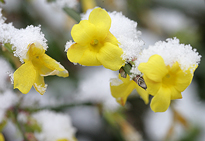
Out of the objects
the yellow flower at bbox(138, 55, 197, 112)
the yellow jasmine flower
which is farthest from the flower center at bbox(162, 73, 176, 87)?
the yellow jasmine flower

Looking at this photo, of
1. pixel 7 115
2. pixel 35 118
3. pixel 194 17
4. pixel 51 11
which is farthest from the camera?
pixel 194 17

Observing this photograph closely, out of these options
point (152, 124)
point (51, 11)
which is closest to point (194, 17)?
point (152, 124)

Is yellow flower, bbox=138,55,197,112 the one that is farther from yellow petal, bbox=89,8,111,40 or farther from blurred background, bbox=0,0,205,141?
blurred background, bbox=0,0,205,141

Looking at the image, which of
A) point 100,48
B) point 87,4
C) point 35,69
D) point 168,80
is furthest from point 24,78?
point 87,4

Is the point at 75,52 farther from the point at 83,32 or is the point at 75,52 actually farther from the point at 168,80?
the point at 168,80

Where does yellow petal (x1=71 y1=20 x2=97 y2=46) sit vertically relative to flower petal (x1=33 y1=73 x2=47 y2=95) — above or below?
above

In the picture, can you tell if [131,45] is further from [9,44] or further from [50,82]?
[50,82]

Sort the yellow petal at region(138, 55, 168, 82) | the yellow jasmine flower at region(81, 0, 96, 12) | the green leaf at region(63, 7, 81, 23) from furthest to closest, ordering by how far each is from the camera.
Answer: the yellow jasmine flower at region(81, 0, 96, 12)
the green leaf at region(63, 7, 81, 23)
the yellow petal at region(138, 55, 168, 82)
